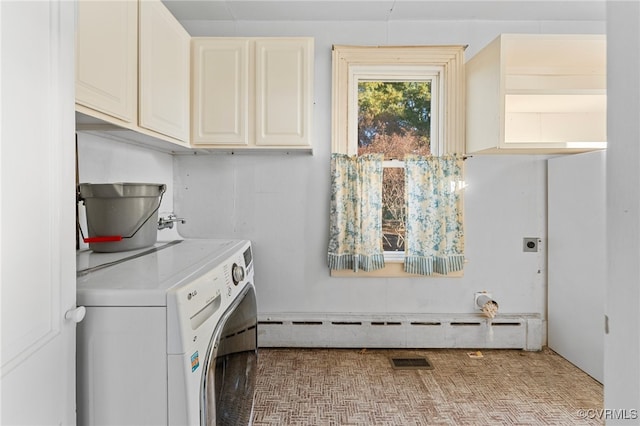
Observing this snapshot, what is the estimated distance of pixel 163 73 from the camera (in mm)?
1718

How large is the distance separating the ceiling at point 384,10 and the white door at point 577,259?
0.93m

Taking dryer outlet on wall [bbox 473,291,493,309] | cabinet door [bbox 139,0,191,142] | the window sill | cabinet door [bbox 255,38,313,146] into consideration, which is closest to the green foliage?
A: cabinet door [bbox 255,38,313,146]

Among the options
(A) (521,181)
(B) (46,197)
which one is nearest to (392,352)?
(A) (521,181)

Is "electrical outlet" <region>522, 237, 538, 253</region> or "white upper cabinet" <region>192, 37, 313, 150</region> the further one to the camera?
"electrical outlet" <region>522, 237, 538, 253</region>

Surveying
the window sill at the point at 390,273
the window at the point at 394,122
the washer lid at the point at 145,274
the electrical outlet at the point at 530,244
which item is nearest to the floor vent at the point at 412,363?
the window sill at the point at 390,273

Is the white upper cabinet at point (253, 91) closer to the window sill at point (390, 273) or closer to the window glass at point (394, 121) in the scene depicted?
the window glass at point (394, 121)

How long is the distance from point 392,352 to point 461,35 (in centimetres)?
213

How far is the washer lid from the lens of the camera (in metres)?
0.91

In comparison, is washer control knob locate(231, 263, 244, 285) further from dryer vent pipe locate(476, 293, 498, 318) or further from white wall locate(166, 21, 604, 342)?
dryer vent pipe locate(476, 293, 498, 318)

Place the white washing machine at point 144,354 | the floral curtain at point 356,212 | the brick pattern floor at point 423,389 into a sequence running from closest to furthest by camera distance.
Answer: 1. the white washing machine at point 144,354
2. the brick pattern floor at point 423,389
3. the floral curtain at point 356,212

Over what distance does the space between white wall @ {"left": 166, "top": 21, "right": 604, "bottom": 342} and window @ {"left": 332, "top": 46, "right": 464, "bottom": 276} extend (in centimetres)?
14

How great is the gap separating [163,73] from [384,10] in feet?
4.68

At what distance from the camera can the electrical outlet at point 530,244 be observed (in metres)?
2.50

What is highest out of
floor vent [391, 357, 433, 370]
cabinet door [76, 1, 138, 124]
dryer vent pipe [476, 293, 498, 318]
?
cabinet door [76, 1, 138, 124]
